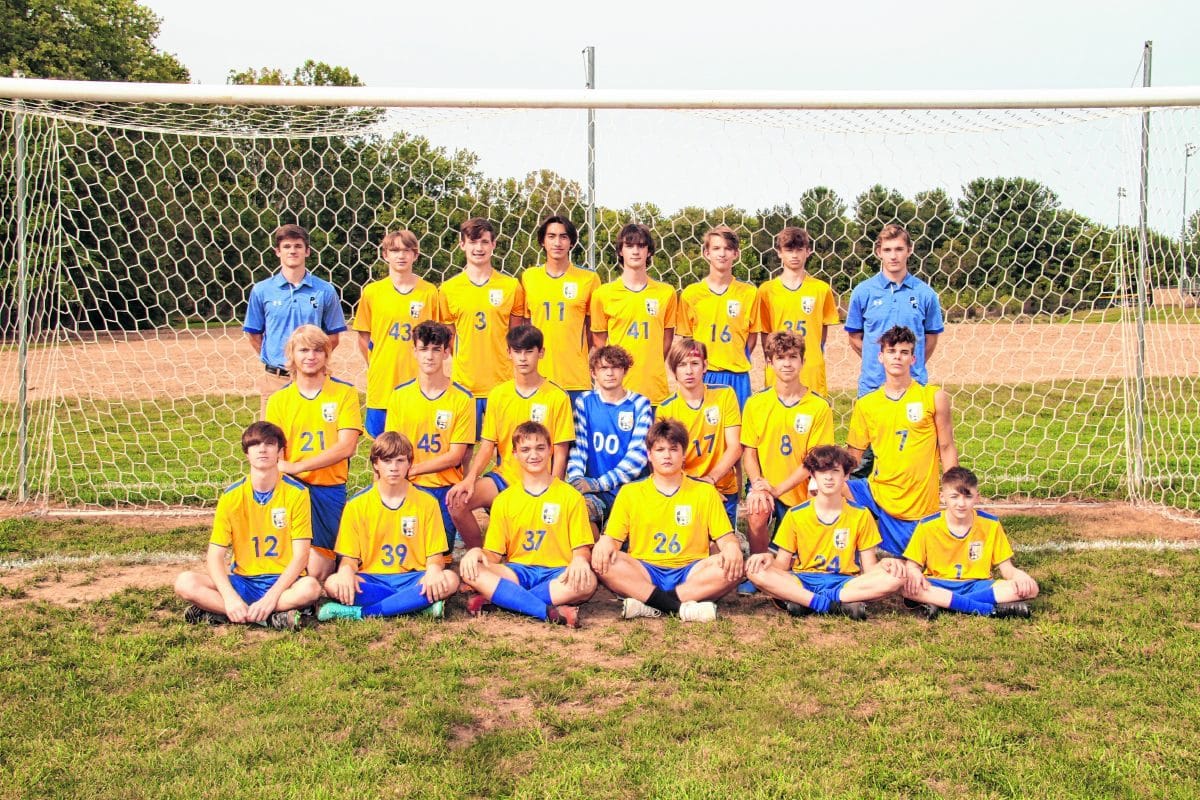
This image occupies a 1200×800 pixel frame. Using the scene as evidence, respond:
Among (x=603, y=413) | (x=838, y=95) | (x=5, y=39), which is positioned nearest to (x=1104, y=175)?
(x=838, y=95)

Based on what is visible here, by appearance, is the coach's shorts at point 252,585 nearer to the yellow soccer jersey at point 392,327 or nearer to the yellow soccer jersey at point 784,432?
the yellow soccer jersey at point 392,327

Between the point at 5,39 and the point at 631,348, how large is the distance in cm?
3151

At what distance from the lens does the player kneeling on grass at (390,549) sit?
4.09m

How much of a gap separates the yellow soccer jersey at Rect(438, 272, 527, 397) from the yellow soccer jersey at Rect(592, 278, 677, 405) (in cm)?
45

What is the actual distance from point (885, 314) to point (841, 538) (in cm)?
136

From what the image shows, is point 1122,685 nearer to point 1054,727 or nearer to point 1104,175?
point 1054,727

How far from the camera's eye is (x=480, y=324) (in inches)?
201

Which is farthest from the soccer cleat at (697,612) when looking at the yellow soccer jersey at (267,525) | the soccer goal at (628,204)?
the soccer goal at (628,204)

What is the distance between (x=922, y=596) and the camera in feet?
13.5

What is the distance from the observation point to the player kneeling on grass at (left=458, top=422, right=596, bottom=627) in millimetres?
4102

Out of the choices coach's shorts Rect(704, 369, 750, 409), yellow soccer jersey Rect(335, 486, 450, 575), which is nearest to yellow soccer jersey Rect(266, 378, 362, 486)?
yellow soccer jersey Rect(335, 486, 450, 575)

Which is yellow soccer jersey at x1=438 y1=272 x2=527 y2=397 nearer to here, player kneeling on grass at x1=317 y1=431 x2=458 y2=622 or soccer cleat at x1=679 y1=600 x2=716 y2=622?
player kneeling on grass at x1=317 y1=431 x2=458 y2=622

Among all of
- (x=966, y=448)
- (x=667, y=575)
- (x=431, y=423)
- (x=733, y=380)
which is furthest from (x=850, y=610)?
(x=966, y=448)

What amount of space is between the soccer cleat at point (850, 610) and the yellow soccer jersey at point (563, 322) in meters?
1.65
